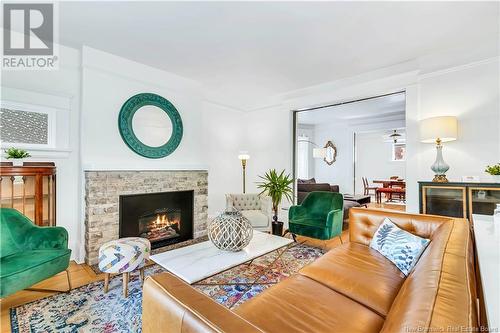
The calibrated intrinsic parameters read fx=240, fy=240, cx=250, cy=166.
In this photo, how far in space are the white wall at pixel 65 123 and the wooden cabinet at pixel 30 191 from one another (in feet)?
0.73

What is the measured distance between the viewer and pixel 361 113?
6598mm

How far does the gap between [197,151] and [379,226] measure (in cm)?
295

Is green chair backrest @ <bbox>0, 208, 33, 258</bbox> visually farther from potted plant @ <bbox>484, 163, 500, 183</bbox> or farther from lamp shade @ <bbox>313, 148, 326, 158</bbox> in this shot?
lamp shade @ <bbox>313, 148, 326, 158</bbox>

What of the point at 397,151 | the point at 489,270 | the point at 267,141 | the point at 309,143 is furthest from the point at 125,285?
the point at 397,151

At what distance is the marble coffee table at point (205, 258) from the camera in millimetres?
Result: 1847

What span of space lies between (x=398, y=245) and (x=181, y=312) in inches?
71.7

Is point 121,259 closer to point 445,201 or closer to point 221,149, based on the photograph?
point 221,149

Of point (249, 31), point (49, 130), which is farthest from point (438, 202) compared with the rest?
point (49, 130)

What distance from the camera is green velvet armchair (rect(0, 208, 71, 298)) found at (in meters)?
1.92

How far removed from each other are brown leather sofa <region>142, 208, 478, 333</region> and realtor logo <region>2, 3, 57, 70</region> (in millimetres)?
2967

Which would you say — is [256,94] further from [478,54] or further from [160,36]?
[478,54]

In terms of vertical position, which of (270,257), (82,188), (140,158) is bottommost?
(270,257)

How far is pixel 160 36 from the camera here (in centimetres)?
274

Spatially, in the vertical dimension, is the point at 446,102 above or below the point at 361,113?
below
